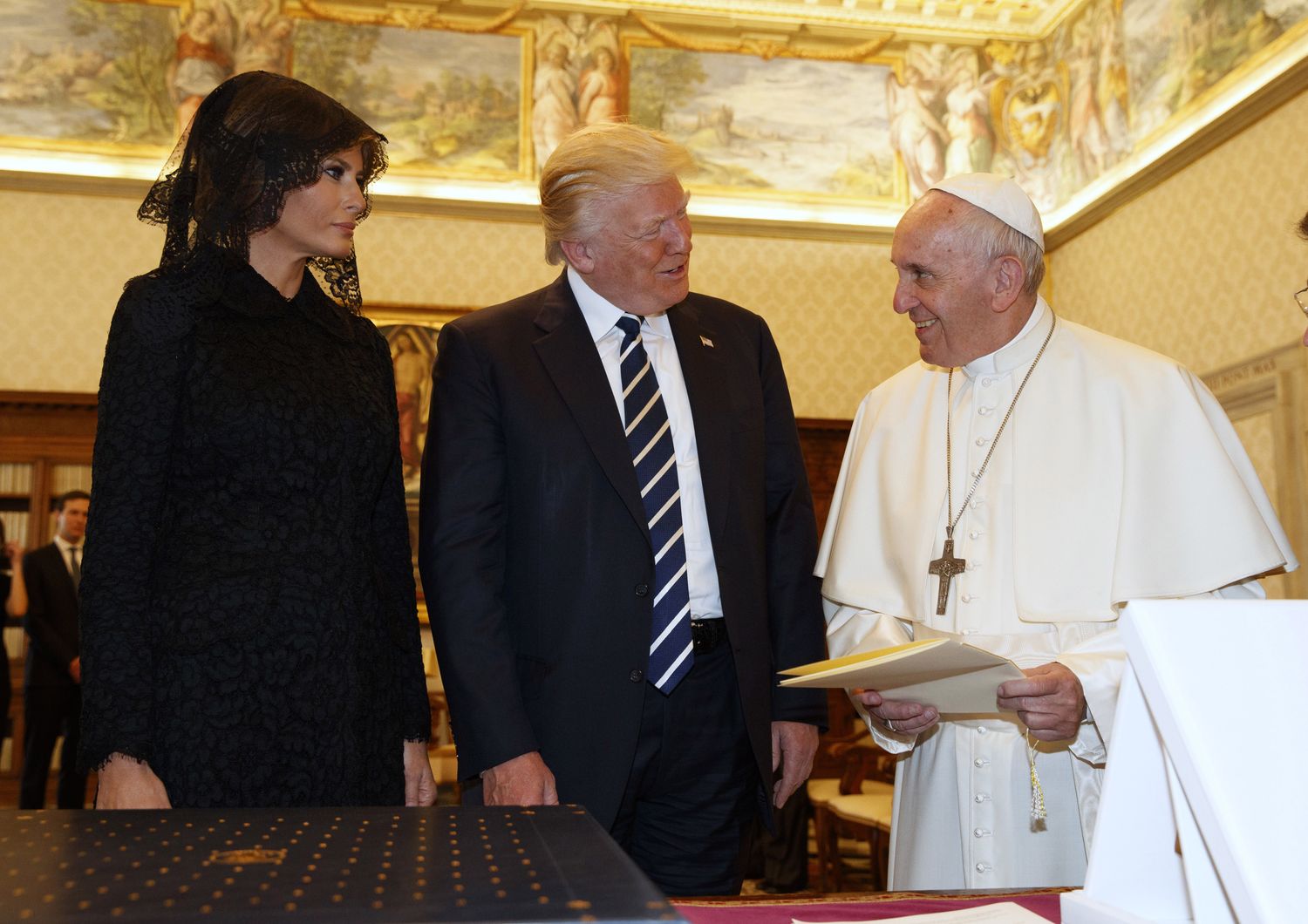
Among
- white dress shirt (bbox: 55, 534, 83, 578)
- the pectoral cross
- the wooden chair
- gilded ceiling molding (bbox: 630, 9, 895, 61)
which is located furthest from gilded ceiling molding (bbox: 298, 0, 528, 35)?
the pectoral cross

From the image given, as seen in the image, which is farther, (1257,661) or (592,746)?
(592,746)

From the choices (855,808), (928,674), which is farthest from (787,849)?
(928,674)

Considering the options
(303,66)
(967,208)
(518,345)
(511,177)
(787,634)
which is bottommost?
(787,634)

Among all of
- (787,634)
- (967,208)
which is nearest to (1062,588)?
(787,634)

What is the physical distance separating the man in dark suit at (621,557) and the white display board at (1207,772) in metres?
1.27

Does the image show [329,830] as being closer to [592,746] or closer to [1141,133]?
[592,746]

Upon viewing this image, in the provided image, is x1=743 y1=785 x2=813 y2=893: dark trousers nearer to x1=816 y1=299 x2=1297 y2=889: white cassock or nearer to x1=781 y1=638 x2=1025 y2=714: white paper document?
x1=816 y1=299 x2=1297 y2=889: white cassock

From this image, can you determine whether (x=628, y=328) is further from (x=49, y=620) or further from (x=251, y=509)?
(x=49, y=620)

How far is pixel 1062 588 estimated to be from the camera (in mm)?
2535

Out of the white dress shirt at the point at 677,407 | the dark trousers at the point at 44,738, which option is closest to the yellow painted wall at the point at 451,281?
the dark trousers at the point at 44,738

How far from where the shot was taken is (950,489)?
2.82 m

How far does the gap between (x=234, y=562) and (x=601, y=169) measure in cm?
125

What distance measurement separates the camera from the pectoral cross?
8.71 ft

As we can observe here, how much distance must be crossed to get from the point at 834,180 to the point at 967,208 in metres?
7.45
